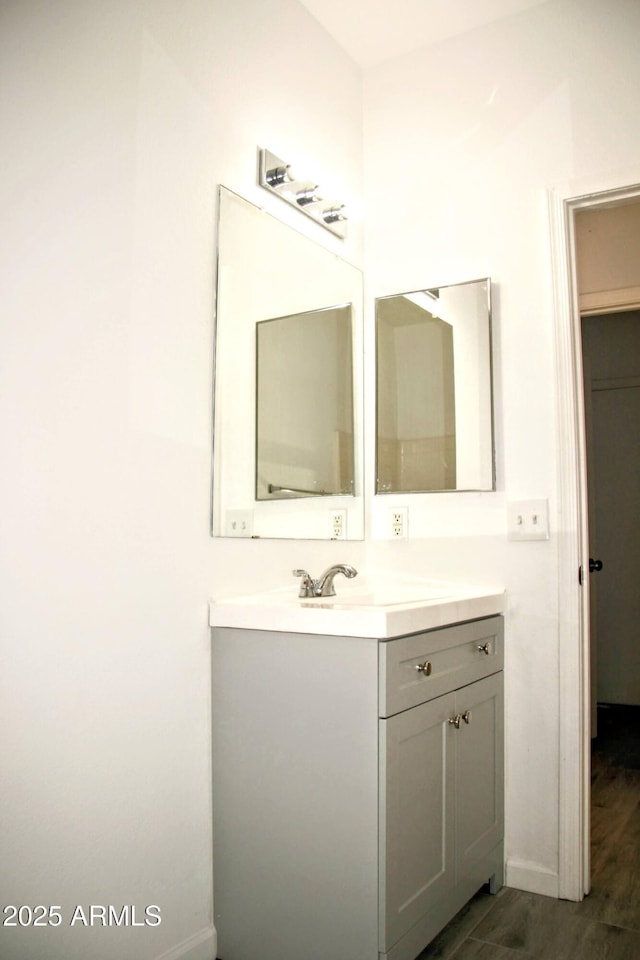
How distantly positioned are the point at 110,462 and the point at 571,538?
1.33 m

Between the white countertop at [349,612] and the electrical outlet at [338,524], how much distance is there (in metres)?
0.20

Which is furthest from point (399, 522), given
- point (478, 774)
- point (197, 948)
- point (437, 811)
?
point (197, 948)

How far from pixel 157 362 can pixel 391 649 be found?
0.83 meters

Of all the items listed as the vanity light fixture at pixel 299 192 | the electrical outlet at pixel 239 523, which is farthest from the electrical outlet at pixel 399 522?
the vanity light fixture at pixel 299 192

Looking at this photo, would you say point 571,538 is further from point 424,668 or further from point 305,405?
point 305,405

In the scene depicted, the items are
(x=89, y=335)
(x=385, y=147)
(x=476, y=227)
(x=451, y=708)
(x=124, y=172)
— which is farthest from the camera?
(x=385, y=147)

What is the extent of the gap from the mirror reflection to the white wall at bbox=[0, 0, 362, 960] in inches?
9.8

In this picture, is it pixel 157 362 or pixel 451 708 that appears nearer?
pixel 157 362

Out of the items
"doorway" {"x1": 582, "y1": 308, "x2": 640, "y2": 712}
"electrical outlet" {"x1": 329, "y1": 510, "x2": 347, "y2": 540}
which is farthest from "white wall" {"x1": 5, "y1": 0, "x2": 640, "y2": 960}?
"doorway" {"x1": 582, "y1": 308, "x2": 640, "y2": 712}

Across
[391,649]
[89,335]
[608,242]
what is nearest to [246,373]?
[89,335]

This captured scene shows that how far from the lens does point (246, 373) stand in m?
2.06

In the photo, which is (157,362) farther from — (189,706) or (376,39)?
(376,39)

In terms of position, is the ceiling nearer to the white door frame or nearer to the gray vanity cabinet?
the white door frame

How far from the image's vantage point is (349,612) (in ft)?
5.56
